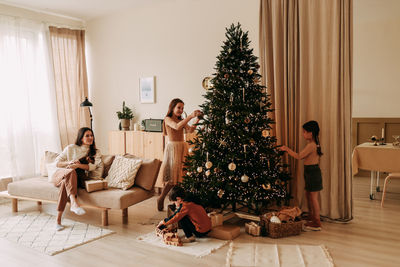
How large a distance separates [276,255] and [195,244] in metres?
0.80

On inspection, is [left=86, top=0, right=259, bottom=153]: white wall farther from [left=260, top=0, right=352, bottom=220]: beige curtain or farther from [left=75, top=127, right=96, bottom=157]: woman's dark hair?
[left=75, top=127, right=96, bottom=157]: woman's dark hair

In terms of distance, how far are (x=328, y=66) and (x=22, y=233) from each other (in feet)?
13.3

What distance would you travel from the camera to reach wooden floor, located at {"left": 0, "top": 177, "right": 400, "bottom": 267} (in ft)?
9.80

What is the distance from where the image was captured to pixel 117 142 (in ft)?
19.4

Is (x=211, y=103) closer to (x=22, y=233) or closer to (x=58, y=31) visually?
(x=22, y=233)

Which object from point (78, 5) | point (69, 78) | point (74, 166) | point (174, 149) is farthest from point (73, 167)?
point (78, 5)

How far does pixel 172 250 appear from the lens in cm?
322

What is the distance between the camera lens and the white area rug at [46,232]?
133 inches

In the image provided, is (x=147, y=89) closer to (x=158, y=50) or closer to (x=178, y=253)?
(x=158, y=50)

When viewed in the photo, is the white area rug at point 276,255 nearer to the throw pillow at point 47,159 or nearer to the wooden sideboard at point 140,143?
the wooden sideboard at point 140,143

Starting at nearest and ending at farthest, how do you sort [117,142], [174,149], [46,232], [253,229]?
[253,229]
[46,232]
[174,149]
[117,142]

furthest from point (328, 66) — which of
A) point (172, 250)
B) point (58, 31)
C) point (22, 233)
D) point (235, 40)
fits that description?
point (58, 31)

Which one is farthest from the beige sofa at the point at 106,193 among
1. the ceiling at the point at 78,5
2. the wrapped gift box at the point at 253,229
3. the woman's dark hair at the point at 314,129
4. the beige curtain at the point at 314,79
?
the ceiling at the point at 78,5

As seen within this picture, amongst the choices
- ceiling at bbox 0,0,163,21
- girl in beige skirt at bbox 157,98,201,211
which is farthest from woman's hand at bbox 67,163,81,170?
ceiling at bbox 0,0,163,21
